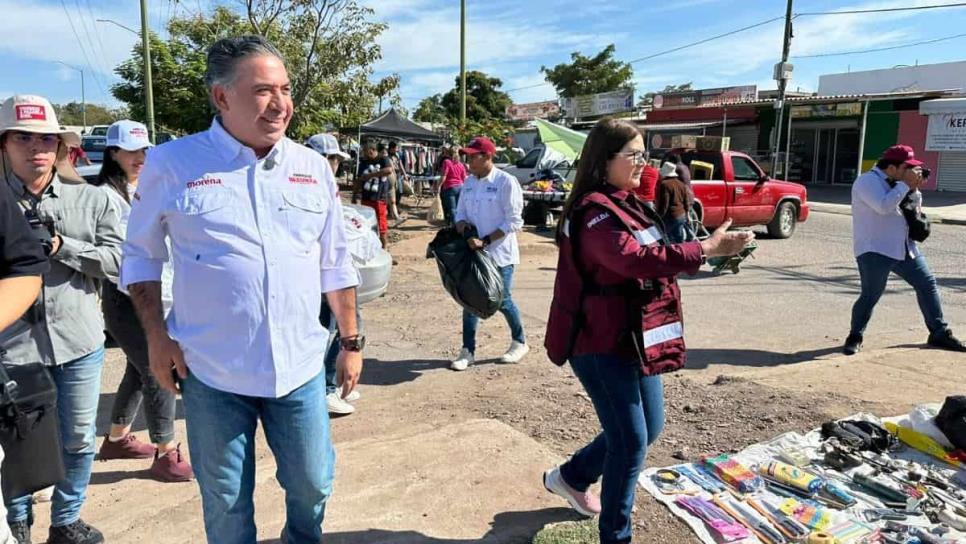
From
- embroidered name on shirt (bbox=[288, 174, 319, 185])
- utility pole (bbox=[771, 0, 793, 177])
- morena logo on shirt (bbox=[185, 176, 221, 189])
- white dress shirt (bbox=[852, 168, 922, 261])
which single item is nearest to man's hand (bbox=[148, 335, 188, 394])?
morena logo on shirt (bbox=[185, 176, 221, 189])

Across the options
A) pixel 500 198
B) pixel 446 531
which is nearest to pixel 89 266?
pixel 446 531

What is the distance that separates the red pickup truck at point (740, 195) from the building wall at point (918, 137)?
14040 millimetres

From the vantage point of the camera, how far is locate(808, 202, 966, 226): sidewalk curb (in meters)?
17.9

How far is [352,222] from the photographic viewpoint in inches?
215

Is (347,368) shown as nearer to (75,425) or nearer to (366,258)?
(75,425)

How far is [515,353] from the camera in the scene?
20.4 feet

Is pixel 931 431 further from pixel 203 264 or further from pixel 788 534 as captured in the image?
pixel 203 264

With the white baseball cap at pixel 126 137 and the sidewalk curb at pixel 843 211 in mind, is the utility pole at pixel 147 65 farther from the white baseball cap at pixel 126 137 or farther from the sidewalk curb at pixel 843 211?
the sidewalk curb at pixel 843 211

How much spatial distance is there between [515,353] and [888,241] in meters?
3.41

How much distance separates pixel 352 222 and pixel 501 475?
2.41 m

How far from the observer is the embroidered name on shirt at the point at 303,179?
232cm

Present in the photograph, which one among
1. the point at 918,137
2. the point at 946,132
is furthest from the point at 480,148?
the point at 918,137

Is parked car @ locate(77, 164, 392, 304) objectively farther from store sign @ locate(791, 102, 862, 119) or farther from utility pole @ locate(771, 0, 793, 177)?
store sign @ locate(791, 102, 862, 119)

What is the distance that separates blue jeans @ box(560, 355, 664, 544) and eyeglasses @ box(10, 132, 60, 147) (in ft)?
7.49
